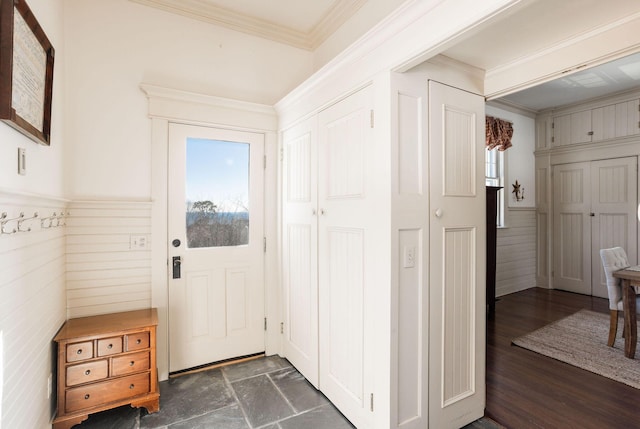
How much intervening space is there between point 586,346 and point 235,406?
328 cm

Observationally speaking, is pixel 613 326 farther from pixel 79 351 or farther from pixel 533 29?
pixel 79 351

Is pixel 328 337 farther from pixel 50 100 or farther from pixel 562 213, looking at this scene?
pixel 562 213

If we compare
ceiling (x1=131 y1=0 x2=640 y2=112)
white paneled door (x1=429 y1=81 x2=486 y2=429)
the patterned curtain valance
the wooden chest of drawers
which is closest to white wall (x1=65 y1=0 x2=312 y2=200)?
ceiling (x1=131 y1=0 x2=640 y2=112)

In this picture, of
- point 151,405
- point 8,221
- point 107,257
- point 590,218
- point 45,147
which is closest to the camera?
point 8,221

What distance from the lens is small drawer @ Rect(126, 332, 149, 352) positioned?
2078 millimetres

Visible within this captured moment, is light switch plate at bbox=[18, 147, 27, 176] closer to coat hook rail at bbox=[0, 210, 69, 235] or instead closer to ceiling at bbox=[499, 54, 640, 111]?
coat hook rail at bbox=[0, 210, 69, 235]

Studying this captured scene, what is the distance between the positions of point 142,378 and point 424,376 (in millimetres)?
1774

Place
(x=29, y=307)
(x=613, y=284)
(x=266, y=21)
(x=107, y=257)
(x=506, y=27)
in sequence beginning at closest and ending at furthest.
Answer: (x=29, y=307), (x=506, y=27), (x=107, y=257), (x=266, y=21), (x=613, y=284)

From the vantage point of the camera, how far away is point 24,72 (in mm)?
1423

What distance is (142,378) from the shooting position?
6.91 feet

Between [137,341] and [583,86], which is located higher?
[583,86]

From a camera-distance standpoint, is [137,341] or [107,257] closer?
[137,341]

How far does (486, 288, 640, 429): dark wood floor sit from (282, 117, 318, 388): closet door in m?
1.34

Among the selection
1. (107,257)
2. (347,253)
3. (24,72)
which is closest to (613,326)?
(347,253)
